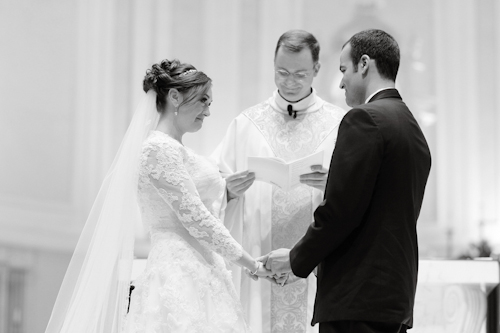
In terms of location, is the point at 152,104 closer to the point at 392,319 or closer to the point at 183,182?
the point at 183,182

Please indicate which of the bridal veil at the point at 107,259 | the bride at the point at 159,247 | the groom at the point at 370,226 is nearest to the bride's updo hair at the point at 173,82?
the bride at the point at 159,247

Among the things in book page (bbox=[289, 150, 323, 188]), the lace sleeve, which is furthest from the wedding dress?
book page (bbox=[289, 150, 323, 188])

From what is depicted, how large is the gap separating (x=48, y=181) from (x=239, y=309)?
4164 mm

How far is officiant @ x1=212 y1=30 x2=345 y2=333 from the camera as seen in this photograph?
420 cm

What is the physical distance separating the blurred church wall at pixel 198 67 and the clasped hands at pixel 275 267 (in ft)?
11.1

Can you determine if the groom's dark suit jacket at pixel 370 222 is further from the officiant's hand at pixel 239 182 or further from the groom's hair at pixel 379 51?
the officiant's hand at pixel 239 182

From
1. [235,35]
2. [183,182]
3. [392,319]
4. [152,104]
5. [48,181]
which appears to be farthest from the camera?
[235,35]

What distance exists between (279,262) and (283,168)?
0.58 meters

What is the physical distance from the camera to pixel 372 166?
2762mm

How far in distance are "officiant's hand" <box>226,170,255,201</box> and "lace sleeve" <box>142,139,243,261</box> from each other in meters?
0.52

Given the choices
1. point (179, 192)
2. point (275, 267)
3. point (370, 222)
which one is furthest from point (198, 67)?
point (370, 222)

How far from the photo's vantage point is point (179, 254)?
336cm

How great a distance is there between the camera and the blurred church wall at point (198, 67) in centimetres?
671

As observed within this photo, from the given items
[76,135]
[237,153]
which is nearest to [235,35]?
[76,135]
